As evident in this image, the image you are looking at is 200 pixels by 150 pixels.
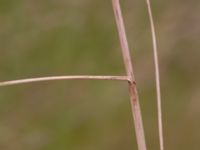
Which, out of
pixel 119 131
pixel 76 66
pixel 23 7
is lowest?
pixel 119 131

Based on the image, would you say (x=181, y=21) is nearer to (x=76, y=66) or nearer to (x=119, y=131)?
(x=76, y=66)

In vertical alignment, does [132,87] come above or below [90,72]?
above

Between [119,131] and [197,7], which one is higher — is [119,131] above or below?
below

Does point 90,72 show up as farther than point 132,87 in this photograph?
Yes

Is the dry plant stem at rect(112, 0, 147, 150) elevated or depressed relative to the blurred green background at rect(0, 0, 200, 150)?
elevated

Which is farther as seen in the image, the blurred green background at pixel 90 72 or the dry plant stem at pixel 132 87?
the blurred green background at pixel 90 72

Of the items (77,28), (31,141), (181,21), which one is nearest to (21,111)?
(31,141)

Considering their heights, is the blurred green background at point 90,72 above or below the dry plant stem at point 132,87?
below

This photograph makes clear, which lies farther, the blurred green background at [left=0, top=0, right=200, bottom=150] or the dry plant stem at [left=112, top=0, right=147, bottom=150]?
the blurred green background at [left=0, top=0, right=200, bottom=150]
